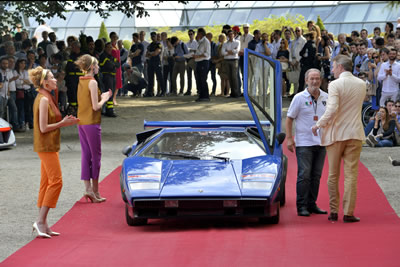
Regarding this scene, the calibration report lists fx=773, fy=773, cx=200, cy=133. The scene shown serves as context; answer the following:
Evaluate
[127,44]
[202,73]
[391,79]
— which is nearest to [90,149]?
[391,79]

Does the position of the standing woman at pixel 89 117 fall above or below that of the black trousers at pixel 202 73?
above

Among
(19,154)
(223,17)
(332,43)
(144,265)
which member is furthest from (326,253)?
(223,17)

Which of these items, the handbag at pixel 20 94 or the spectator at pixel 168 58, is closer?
the handbag at pixel 20 94

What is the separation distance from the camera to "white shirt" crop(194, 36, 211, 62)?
80.0ft

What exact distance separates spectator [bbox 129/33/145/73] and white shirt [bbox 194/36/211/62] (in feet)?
10.3

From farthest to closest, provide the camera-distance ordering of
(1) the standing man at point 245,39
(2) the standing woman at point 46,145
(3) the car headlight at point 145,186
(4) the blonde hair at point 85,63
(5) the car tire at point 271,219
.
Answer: (1) the standing man at point 245,39 < (4) the blonde hair at point 85,63 < (5) the car tire at point 271,219 < (3) the car headlight at point 145,186 < (2) the standing woman at point 46,145

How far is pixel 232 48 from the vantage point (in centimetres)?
2547

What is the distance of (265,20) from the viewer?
152 feet

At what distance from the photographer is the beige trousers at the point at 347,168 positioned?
8.66 m

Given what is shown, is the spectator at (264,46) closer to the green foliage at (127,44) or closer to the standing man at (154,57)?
the standing man at (154,57)

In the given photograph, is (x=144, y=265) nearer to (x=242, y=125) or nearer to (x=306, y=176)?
(x=306, y=176)

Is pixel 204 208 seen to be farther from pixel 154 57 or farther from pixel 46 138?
pixel 154 57

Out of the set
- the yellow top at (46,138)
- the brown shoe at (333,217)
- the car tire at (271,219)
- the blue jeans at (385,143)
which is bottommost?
the blue jeans at (385,143)

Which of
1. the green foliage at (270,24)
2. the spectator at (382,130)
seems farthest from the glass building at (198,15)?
the spectator at (382,130)
